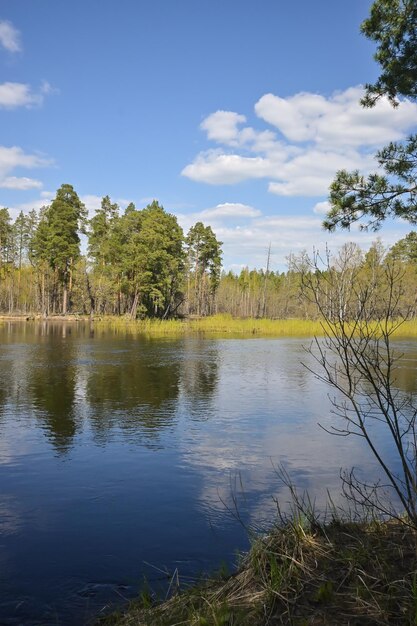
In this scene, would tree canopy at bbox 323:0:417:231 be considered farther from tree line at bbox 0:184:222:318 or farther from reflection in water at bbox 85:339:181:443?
tree line at bbox 0:184:222:318

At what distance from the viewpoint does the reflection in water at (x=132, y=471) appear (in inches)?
203

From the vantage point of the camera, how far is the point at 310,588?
357 centimetres

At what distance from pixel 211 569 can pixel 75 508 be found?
245 cm

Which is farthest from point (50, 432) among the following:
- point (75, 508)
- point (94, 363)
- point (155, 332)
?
point (155, 332)

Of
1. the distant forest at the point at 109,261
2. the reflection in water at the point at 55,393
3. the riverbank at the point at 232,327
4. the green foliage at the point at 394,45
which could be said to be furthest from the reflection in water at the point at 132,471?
the distant forest at the point at 109,261

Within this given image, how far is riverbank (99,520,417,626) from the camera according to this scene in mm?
3184

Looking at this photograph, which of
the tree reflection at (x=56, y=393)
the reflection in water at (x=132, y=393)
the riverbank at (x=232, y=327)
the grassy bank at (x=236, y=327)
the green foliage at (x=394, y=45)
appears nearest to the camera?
the green foliage at (x=394, y=45)

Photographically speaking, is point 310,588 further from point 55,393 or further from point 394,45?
point 55,393

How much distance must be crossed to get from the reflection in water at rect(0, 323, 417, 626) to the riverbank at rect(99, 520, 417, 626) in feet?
3.51

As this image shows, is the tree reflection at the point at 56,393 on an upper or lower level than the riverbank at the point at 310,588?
lower

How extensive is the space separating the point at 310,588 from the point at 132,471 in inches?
203

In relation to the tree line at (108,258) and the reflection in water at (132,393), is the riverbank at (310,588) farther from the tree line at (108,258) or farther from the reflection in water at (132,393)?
the tree line at (108,258)

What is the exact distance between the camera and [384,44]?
Result: 22.2 ft

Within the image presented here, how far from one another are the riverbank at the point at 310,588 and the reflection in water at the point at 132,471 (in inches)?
42.1
